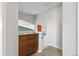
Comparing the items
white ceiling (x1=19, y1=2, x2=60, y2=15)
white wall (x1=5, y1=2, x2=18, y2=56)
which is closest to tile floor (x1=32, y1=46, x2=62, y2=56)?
white wall (x1=5, y1=2, x2=18, y2=56)

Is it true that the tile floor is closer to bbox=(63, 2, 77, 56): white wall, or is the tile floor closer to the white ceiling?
bbox=(63, 2, 77, 56): white wall

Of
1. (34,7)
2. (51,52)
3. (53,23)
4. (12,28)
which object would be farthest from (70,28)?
(12,28)

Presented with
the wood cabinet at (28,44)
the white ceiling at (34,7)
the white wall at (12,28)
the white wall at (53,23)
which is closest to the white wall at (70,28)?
the white wall at (53,23)

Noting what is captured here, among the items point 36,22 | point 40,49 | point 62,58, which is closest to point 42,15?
point 36,22

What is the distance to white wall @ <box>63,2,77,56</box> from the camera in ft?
3.30

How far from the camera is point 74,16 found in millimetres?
1005

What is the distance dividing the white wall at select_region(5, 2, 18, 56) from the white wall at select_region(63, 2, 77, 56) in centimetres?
55

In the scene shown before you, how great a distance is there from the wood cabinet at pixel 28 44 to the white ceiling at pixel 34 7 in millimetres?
282

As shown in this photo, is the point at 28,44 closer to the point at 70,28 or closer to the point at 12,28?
the point at 12,28

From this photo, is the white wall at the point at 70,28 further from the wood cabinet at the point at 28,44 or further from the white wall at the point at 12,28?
the white wall at the point at 12,28

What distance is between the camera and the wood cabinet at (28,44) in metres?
1.08

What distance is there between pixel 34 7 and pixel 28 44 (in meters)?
0.44

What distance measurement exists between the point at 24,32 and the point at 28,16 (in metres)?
0.19

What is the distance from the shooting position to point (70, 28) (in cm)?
101
